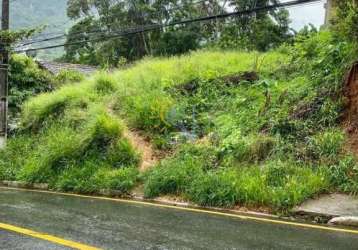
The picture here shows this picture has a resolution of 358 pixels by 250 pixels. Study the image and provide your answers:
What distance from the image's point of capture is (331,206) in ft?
30.8

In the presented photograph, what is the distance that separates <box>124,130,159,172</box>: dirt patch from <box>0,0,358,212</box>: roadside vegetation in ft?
0.84

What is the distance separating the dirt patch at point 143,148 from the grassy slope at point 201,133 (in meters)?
0.29

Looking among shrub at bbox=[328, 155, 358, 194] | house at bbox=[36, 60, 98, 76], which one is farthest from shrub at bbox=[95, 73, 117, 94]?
house at bbox=[36, 60, 98, 76]

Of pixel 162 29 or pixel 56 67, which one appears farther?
pixel 162 29

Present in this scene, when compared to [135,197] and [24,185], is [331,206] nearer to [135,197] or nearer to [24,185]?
[135,197]

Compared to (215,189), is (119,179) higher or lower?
lower

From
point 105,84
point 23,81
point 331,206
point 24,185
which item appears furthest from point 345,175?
point 23,81

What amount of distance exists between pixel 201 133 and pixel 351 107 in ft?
13.9

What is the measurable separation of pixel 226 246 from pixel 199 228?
1.34 metres

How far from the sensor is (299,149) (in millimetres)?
11523

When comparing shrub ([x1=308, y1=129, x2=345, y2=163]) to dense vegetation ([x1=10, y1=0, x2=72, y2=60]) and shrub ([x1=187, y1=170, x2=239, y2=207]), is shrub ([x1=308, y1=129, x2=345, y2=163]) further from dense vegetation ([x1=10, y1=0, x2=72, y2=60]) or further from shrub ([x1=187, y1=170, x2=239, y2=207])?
dense vegetation ([x1=10, y1=0, x2=72, y2=60])

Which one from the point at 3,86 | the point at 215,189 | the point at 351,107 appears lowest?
the point at 215,189

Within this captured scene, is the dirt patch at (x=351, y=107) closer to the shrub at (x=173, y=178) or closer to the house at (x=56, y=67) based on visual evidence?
the shrub at (x=173, y=178)

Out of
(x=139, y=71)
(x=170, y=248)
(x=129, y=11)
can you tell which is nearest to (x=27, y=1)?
(x=129, y=11)
